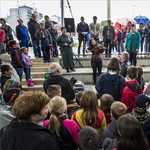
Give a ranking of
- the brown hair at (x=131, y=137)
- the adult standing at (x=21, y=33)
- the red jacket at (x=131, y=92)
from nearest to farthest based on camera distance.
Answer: the brown hair at (x=131, y=137) < the red jacket at (x=131, y=92) < the adult standing at (x=21, y=33)

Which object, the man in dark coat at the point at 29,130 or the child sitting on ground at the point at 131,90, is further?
the child sitting on ground at the point at 131,90

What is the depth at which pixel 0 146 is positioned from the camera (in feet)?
3.34

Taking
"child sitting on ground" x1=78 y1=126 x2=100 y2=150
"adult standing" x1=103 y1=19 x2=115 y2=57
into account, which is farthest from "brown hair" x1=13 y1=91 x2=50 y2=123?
"adult standing" x1=103 y1=19 x2=115 y2=57

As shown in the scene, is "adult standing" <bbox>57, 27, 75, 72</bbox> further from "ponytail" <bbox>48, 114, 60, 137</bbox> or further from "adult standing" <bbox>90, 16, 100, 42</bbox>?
"ponytail" <bbox>48, 114, 60, 137</bbox>

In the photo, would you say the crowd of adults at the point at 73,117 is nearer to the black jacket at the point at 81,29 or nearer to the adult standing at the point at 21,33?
the adult standing at the point at 21,33

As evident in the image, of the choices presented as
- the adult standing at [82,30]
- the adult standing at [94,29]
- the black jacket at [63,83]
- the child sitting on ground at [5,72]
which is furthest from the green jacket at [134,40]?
the child sitting on ground at [5,72]

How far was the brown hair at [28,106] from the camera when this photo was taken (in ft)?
3.32

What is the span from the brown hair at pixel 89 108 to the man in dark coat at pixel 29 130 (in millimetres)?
773

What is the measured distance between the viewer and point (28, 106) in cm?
102

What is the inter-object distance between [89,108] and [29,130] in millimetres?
948

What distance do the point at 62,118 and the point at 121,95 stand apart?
5.12 feet

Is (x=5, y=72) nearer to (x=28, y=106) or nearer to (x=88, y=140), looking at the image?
(x=28, y=106)

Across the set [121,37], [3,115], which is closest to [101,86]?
[3,115]

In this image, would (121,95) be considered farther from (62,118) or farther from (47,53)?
(47,53)
